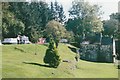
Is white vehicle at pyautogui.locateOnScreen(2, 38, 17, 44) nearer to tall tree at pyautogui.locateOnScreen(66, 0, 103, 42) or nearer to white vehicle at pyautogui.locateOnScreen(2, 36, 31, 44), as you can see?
white vehicle at pyautogui.locateOnScreen(2, 36, 31, 44)

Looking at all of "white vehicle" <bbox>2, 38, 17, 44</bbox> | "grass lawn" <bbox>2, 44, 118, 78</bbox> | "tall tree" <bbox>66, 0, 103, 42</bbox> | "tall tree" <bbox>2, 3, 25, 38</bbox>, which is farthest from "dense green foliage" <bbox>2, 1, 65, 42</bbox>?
"grass lawn" <bbox>2, 44, 118, 78</bbox>

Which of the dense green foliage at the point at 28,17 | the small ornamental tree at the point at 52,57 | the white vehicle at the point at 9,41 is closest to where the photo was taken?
the small ornamental tree at the point at 52,57

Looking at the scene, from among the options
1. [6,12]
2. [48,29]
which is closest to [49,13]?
[48,29]

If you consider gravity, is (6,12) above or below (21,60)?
above

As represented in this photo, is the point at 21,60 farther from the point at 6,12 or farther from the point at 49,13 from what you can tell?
the point at 49,13

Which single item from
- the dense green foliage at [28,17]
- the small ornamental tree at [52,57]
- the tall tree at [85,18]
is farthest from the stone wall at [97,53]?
the small ornamental tree at [52,57]

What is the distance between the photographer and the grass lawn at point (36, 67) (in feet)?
34.0

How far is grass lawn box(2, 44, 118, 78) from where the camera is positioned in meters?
10.4

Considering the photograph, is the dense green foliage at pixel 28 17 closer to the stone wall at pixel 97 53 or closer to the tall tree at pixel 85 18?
the tall tree at pixel 85 18

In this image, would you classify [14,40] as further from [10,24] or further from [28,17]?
[28,17]

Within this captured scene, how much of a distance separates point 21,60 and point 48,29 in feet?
23.2

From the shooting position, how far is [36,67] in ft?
37.5

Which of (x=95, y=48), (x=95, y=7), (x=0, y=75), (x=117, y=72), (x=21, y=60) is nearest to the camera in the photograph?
(x=0, y=75)

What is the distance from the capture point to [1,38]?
1719cm
